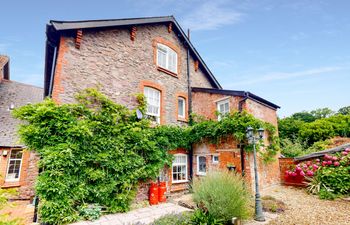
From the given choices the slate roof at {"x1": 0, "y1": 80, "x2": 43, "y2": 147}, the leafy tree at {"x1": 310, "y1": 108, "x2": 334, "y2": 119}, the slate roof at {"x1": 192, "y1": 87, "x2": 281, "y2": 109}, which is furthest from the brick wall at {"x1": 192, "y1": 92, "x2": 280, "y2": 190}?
the leafy tree at {"x1": 310, "y1": 108, "x2": 334, "y2": 119}

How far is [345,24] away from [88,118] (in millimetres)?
12144

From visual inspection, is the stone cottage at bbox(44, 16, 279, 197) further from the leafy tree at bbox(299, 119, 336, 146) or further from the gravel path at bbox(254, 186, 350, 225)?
the leafy tree at bbox(299, 119, 336, 146)

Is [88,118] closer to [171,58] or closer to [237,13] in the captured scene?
[171,58]

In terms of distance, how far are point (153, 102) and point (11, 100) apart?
1303cm

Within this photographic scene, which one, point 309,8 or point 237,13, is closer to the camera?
point 309,8

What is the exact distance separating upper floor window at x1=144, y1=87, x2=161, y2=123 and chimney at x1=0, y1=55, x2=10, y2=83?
14485 millimetres

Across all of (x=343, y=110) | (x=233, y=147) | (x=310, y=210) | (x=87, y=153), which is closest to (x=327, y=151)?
(x=310, y=210)

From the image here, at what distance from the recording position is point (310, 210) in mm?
6148

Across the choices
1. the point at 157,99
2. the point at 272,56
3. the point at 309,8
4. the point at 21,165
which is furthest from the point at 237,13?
the point at 21,165

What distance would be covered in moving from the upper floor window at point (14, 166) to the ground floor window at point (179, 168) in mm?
10918

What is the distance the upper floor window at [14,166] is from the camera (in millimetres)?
11789

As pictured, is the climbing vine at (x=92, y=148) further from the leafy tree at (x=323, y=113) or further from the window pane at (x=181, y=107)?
the leafy tree at (x=323, y=113)

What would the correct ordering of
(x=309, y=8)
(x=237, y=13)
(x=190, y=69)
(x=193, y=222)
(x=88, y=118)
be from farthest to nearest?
1. (x=190, y=69)
2. (x=237, y=13)
3. (x=309, y=8)
4. (x=88, y=118)
5. (x=193, y=222)

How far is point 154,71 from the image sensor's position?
9.88 meters
